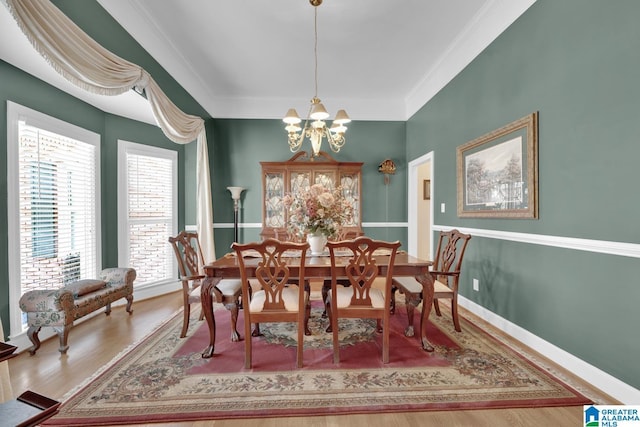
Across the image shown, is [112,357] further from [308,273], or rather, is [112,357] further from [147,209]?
[147,209]

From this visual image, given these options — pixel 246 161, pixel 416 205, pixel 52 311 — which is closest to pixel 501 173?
pixel 416 205

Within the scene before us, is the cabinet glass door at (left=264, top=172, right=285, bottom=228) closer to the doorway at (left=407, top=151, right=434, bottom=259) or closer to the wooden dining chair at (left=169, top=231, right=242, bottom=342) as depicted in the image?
the wooden dining chair at (left=169, top=231, right=242, bottom=342)

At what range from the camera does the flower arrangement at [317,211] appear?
270 cm

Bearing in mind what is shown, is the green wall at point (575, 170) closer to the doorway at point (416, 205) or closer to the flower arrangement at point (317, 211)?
the flower arrangement at point (317, 211)

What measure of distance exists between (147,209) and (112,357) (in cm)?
232

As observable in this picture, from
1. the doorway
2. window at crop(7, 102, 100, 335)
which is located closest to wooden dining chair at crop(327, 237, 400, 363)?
window at crop(7, 102, 100, 335)

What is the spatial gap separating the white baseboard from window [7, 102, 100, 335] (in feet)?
14.4

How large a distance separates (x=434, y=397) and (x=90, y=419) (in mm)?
2046

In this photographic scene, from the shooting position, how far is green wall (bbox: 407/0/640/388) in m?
1.74

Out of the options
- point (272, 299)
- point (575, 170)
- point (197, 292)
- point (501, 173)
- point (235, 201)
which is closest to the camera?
point (575, 170)

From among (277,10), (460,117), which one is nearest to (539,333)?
(460,117)

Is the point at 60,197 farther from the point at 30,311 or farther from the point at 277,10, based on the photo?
the point at 277,10

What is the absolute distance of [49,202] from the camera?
9.68 ft

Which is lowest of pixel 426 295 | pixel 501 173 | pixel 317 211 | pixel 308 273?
pixel 426 295
